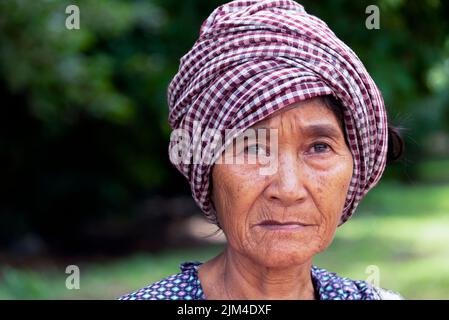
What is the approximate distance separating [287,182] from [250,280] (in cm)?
41

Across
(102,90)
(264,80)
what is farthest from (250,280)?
(102,90)

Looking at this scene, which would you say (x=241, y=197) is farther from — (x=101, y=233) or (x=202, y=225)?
(x=202, y=225)

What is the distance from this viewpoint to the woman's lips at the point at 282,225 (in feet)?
6.63

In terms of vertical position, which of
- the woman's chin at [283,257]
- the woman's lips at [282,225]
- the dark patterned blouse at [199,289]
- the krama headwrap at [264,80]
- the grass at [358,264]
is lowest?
the dark patterned blouse at [199,289]

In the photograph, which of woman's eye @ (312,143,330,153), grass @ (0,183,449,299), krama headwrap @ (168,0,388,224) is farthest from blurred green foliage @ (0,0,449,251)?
woman's eye @ (312,143,330,153)

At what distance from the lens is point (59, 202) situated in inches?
450

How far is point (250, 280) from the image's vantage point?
2.22m

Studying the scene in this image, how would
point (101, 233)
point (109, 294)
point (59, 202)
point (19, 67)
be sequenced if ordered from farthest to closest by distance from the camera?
point (101, 233)
point (59, 202)
point (109, 294)
point (19, 67)

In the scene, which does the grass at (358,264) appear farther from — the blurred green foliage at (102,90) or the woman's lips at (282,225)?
the woman's lips at (282,225)

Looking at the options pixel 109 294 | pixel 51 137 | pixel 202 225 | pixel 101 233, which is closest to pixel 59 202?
pixel 51 137

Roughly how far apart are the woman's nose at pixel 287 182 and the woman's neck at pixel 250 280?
0.28 m

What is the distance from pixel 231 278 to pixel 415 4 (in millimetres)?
1738

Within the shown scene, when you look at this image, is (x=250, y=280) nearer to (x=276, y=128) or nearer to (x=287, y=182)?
(x=287, y=182)

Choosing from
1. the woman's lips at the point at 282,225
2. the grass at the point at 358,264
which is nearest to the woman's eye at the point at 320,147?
the woman's lips at the point at 282,225
